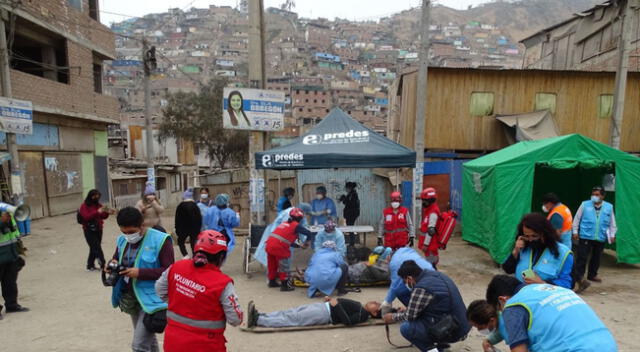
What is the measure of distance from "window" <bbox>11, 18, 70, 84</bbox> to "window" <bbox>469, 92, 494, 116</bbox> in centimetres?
1639

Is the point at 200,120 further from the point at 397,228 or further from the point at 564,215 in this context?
the point at 564,215

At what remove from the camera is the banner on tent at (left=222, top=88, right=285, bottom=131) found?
8.72m

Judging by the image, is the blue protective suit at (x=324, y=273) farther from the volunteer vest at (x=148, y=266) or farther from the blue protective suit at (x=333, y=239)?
the volunteer vest at (x=148, y=266)

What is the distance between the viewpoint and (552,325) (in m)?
2.25

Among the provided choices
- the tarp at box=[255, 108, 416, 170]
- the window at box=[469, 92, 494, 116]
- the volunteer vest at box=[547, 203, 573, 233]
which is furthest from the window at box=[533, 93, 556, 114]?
the volunteer vest at box=[547, 203, 573, 233]

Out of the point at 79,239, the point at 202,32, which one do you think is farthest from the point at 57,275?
the point at 202,32

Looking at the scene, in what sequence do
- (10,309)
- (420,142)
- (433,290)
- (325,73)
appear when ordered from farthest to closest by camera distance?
(325,73) < (420,142) < (10,309) < (433,290)

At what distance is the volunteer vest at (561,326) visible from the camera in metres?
2.21

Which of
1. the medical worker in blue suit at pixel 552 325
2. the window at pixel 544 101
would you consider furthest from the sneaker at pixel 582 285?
the window at pixel 544 101

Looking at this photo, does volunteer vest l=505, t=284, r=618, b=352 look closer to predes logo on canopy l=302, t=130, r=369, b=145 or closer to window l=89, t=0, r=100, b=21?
predes logo on canopy l=302, t=130, r=369, b=145

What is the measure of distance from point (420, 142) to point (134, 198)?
18.1 metres

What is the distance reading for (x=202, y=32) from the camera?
620 ft

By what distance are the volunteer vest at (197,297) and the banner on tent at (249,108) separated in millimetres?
6274

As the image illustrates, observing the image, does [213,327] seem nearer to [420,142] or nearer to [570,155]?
[570,155]
